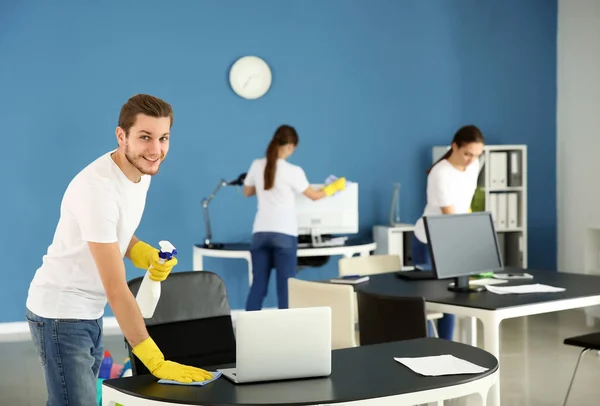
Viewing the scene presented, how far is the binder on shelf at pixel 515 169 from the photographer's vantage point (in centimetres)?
730

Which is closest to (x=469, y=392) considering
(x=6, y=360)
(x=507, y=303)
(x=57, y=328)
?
(x=57, y=328)

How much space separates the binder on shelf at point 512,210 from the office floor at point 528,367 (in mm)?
830

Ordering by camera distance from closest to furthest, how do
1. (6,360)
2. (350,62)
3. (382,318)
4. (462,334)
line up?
(382,318)
(462,334)
(6,360)
(350,62)

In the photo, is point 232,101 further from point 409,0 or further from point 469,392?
point 469,392

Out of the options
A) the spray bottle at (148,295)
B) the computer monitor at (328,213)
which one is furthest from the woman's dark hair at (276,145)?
the spray bottle at (148,295)

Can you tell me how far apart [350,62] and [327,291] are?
3.86 m

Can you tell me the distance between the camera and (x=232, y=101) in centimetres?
704

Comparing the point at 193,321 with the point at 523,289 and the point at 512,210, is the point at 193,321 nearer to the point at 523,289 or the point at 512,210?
the point at 523,289

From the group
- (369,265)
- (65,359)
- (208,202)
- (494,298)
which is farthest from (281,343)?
(208,202)

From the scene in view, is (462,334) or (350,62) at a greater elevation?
(350,62)

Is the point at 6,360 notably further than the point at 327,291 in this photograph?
Yes

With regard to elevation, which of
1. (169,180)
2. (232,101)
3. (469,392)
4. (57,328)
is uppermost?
(232,101)

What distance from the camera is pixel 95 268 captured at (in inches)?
95.0

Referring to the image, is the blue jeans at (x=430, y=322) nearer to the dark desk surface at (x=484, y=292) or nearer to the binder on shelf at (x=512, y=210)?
the dark desk surface at (x=484, y=292)
